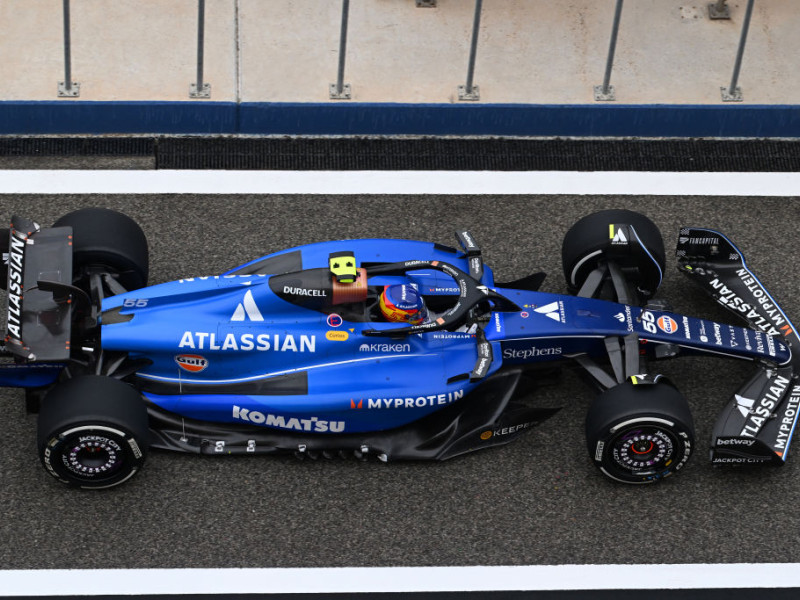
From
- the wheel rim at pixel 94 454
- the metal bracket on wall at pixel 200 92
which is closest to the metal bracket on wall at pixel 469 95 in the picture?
the metal bracket on wall at pixel 200 92

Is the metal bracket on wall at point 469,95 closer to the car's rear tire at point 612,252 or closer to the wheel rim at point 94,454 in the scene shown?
the car's rear tire at point 612,252

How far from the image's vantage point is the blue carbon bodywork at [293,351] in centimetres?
765

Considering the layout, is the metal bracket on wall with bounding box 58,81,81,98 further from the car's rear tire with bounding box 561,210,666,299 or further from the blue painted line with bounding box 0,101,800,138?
the car's rear tire with bounding box 561,210,666,299

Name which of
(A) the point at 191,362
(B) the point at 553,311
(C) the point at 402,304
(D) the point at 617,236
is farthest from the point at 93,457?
→ (D) the point at 617,236

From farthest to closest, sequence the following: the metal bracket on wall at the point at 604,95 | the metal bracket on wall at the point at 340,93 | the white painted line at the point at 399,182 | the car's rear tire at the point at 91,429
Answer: the metal bracket on wall at the point at 604,95 < the metal bracket on wall at the point at 340,93 < the white painted line at the point at 399,182 < the car's rear tire at the point at 91,429

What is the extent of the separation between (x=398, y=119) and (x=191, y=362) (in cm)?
285

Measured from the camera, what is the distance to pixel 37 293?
7.59m

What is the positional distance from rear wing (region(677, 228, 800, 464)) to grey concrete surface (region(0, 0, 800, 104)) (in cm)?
175

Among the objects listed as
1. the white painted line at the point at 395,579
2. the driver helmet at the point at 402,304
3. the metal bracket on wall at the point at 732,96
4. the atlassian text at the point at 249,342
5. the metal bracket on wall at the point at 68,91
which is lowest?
the white painted line at the point at 395,579

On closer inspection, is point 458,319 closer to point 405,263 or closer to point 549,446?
point 405,263

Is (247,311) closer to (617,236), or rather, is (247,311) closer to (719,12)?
(617,236)

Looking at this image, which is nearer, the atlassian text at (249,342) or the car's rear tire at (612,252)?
the atlassian text at (249,342)

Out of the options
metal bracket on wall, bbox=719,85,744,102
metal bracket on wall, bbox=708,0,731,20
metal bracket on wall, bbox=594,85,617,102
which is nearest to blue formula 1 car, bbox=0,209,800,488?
metal bracket on wall, bbox=594,85,617,102

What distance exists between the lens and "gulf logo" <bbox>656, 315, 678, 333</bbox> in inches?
313
